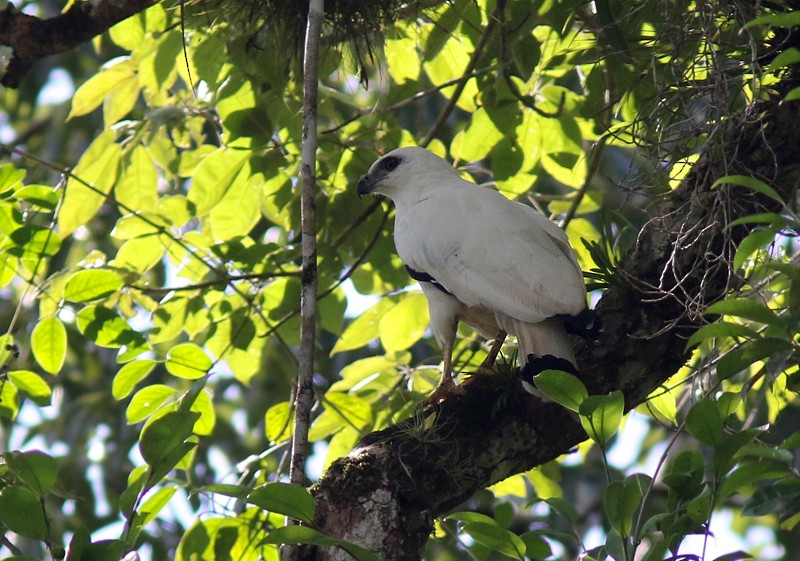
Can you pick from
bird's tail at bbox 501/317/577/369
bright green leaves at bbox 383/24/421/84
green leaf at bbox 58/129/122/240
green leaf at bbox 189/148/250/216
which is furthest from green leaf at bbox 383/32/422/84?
bird's tail at bbox 501/317/577/369

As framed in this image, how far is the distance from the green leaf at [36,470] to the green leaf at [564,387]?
121 centimetres

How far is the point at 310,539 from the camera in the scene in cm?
227

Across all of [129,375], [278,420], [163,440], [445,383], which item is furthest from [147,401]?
[163,440]

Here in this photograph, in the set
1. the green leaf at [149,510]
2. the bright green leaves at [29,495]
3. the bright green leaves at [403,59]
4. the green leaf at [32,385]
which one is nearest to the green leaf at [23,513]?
the bright green leaves at [29,495]

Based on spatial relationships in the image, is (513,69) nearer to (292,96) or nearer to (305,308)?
(292,96)

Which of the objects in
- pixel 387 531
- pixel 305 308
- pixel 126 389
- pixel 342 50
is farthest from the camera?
pixel 342 50

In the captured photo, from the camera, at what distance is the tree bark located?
9.75 ft

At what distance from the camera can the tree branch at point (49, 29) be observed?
3.86 meters

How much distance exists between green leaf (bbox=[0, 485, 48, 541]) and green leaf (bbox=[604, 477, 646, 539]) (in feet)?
4.52

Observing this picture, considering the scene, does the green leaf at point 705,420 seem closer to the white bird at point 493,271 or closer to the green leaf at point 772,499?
the green leaf at point 772,499

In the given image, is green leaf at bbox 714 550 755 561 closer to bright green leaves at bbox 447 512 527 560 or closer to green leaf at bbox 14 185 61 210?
bright green leaves at bbox 447 512 527 560

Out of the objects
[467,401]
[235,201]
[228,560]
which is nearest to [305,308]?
[467,401]

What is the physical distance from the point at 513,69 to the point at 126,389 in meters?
2.30

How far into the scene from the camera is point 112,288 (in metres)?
3.60
